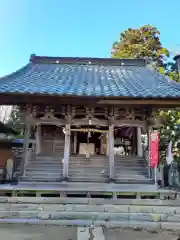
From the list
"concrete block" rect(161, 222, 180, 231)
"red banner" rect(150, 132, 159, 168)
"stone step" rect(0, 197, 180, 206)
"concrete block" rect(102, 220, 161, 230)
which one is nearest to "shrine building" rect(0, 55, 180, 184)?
"red banner" rect(150, 132, 159, 168)

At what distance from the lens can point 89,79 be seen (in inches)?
404

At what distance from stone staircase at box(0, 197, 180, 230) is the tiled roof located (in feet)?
11.2

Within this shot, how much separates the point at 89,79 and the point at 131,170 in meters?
4.55

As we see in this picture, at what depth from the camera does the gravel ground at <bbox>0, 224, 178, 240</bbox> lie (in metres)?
4.06

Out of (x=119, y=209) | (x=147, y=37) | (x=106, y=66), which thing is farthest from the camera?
(x=147, y=37)

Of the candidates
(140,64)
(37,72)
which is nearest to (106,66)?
(140,64)

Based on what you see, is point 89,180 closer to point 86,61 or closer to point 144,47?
point 86,61

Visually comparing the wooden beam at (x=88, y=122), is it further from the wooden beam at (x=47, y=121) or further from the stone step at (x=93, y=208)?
the stone step at (x=93, y=208)

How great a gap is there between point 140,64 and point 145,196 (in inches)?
334

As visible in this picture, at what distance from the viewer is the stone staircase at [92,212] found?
4.80 meters

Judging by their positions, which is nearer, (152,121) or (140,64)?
(152,121)

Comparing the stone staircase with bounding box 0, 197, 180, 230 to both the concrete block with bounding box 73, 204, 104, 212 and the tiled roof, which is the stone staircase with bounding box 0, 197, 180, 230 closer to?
the concrete block with bounding box 73, 204, 104, 212

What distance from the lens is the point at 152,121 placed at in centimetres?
868

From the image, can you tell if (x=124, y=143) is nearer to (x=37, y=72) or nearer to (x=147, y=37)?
(x=37, y=72)
